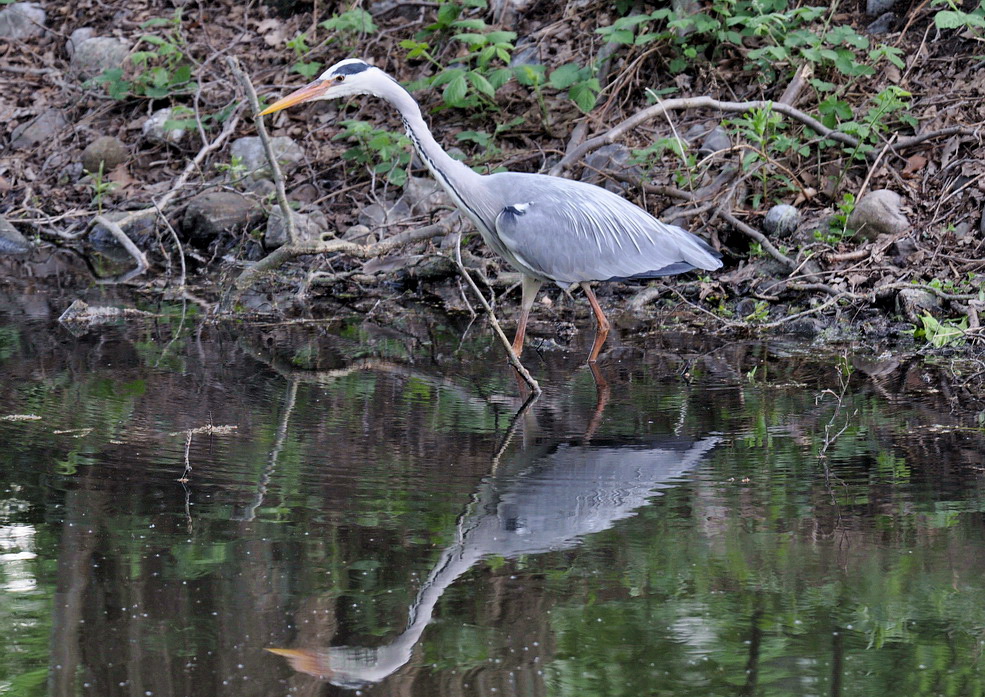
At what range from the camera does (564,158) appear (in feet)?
29.8

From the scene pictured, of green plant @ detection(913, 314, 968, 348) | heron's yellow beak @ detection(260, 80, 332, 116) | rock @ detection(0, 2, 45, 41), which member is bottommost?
green plant @ detection(913, 314, 968, 348)

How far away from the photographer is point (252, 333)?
766cm

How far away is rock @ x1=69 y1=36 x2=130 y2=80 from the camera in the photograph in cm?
1334

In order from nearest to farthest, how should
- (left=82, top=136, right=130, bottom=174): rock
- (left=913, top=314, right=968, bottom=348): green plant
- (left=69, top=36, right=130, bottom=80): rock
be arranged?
(left=913, top=314, right=968, bottom=348): green plant, (left=82, top=136, right=130, bottom=174): rock, (left=69, top=36, right=130, bottom=80): rock

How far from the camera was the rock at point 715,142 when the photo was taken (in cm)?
968

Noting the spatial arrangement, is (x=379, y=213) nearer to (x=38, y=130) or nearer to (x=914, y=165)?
(x=914, y=165)

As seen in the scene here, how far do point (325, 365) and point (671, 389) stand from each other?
1.93 m

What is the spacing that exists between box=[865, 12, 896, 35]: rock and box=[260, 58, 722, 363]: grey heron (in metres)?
4.40

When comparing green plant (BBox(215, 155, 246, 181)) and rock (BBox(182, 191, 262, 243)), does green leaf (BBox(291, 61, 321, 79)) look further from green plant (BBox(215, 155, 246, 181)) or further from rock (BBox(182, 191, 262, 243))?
rock (BBox(182, 191, 262, 243))

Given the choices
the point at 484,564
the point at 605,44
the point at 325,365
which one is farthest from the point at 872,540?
the point at 605,44

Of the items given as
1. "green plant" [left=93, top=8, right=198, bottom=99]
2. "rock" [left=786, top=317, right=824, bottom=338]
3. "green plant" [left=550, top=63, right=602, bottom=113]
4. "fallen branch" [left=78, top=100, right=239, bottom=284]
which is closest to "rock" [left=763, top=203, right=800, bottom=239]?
"rock" [left=786, top=317, right=824, bottom=338]

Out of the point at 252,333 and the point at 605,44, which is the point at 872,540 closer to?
the point at 252,333

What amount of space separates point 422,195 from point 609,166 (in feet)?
5.13

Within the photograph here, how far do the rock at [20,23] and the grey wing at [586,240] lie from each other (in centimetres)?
953
